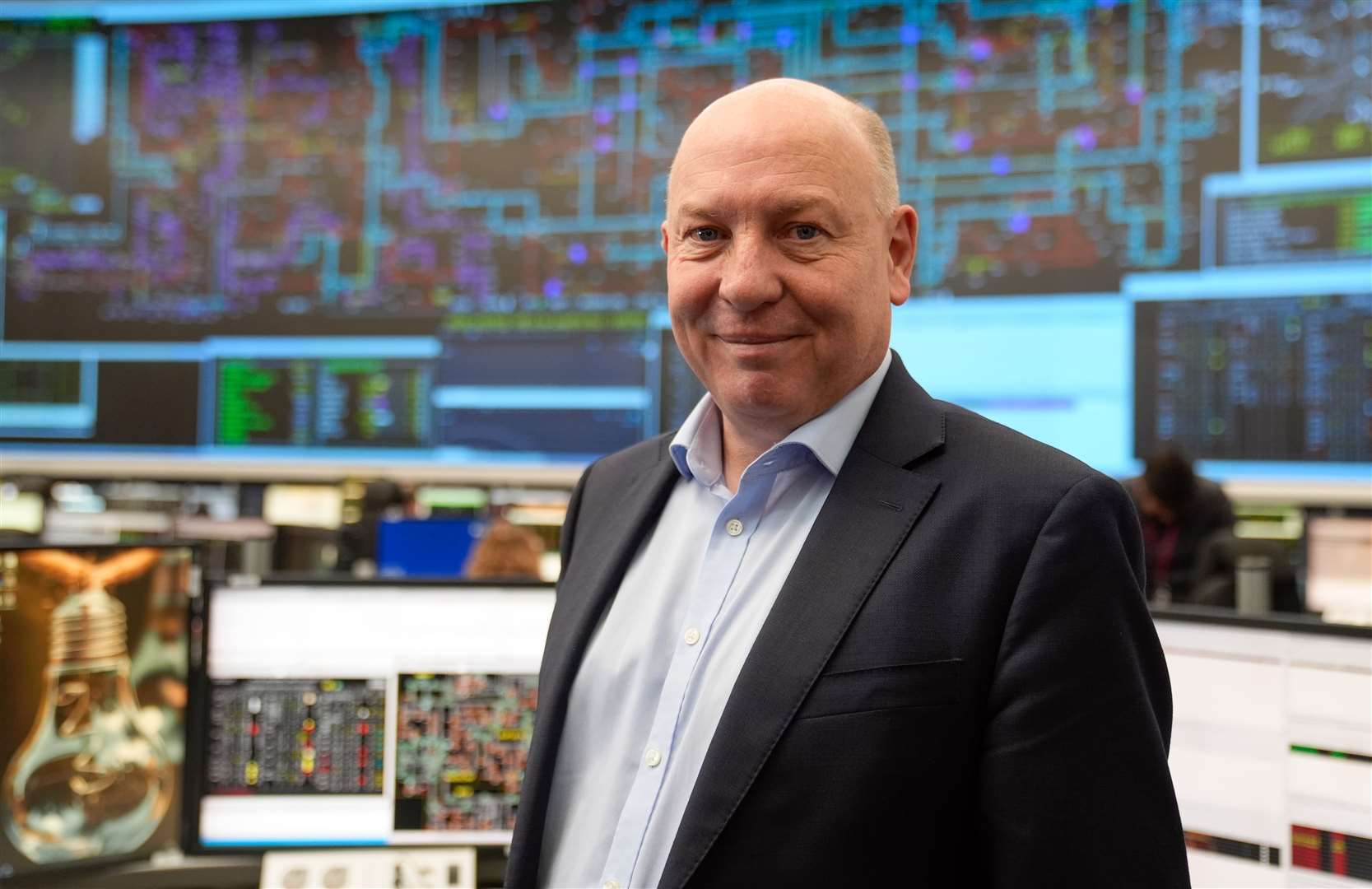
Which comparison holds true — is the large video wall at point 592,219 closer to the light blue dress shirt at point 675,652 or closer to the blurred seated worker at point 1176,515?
the blurred seated worker at point 1176,515

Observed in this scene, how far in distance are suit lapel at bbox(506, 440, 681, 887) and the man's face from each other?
0.22 m

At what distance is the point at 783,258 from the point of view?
1.15m

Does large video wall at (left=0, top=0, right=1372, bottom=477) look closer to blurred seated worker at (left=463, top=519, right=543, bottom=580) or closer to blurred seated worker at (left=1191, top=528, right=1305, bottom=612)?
blurred seated worker at (left=1191, top=528, right=1305, bottom=612)

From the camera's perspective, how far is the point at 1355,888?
53.2 inches

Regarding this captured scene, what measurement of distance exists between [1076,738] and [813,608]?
236mm

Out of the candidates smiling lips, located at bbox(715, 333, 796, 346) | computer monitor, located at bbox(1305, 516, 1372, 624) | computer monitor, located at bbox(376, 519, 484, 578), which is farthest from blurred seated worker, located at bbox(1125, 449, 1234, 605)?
smiling lips, located at bbox(715, 333, 796, 346)

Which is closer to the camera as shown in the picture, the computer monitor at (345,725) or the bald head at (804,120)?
the bald head at (804,120)

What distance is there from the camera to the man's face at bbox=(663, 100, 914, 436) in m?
1.14

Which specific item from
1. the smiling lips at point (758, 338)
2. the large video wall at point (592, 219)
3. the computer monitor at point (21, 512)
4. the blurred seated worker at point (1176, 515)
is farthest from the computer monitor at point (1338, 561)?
the computer monitor at point (21, 512)

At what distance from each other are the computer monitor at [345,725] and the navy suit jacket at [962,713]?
72 cm

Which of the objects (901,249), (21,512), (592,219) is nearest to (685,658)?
(901,249)

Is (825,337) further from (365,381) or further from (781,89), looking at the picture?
(365,381)

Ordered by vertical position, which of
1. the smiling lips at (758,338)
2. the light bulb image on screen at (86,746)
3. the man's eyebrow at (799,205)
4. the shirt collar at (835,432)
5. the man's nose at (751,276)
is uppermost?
the man's eyebrow at (799,205)

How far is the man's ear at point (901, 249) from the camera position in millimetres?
1224
